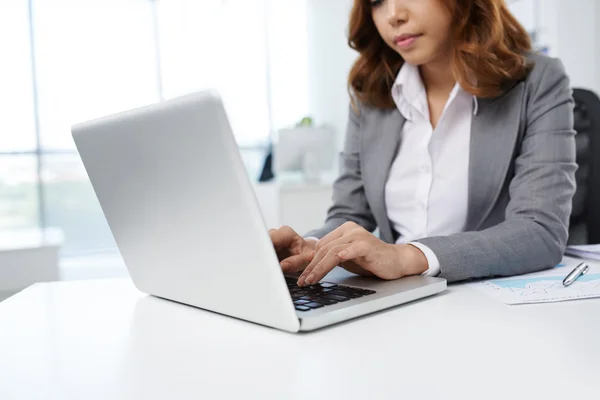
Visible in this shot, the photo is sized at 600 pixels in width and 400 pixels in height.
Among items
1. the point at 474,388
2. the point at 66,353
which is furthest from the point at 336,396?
the point at 66,353

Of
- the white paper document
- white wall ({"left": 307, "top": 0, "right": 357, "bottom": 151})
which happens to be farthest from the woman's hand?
white wall ({"left": 307, "top": 0, "right": 357, "bottom": 151})

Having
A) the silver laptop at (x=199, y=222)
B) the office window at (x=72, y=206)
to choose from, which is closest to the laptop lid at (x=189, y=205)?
the silver laptop at (x=199, y=222)

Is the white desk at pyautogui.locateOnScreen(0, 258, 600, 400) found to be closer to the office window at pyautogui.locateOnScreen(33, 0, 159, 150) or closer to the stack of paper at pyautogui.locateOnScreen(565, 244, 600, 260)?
the stack of paper at pyautogui.locateOnScreen(565, 244, 600, 260)

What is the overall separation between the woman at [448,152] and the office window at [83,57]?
455 cm

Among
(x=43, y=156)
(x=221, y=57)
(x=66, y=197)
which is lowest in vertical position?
(x=66, y=197)

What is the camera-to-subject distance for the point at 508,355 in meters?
0.54

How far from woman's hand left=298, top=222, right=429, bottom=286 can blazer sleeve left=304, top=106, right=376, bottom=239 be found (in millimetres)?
541

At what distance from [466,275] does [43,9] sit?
5668mm

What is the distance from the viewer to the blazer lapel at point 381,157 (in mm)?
1340

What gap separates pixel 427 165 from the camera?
1296 millimetres

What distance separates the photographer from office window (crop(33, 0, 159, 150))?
5496 mm

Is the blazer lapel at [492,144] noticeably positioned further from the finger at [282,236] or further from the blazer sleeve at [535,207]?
the finger at [282,236]

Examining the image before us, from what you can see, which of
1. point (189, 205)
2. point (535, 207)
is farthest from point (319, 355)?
point (535, 207)

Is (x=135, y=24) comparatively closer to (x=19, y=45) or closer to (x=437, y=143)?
(x=19, y=45)
